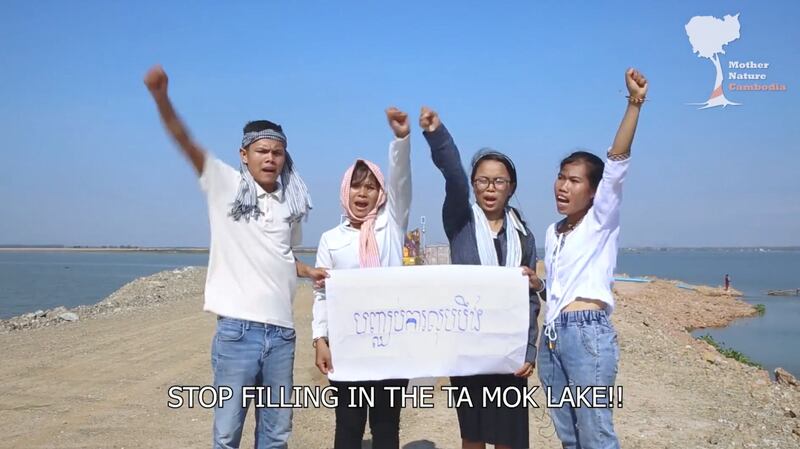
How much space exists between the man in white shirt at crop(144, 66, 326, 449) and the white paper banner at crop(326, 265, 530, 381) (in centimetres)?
28

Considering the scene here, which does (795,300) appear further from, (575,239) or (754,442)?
(575,239)

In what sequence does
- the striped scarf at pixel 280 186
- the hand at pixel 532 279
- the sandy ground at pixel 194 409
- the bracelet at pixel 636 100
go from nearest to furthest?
the bracelet at pixel 636 100 → the striped scarf at pixel 280 186 → the hand at pixel 532 279 → the sandy ground at pixel 194 409

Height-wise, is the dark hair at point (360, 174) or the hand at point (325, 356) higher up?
the dark hair at point (360, 174)

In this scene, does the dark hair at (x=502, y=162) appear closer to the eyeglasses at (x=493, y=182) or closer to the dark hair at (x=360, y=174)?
the eyeglasses at (x=493, y=182)

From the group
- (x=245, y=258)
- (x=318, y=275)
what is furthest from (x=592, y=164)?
(x=245, y=258)

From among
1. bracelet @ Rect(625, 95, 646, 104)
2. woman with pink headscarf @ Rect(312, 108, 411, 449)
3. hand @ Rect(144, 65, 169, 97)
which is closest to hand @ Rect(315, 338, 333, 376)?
woman with pink headscarf @ Rect(312, 108, 411, 449)

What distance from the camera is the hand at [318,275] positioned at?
3402mm

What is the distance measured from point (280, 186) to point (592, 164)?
5.58 feet

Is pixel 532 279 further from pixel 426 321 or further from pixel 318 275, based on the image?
pixel 318 275

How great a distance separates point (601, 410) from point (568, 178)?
1.19 meters

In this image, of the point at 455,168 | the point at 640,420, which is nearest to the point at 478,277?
the point at 455,168

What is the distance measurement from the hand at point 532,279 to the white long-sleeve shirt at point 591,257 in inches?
6.2

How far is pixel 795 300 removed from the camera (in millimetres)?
36781

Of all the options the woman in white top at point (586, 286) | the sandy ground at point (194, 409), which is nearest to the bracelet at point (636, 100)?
the woman in white top at point (586, 286)
